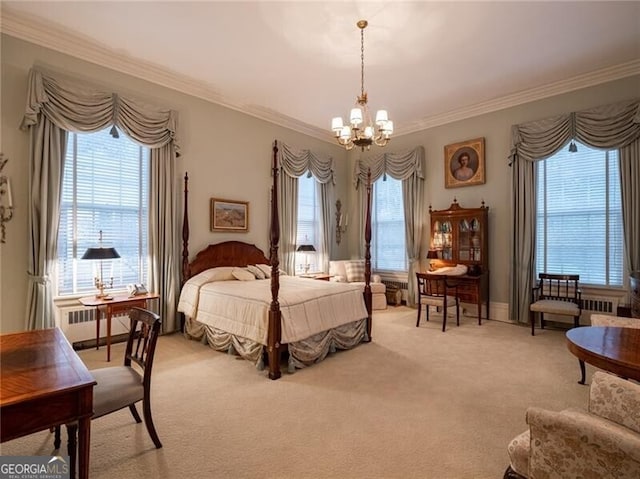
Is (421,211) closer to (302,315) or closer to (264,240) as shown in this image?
(264,240)

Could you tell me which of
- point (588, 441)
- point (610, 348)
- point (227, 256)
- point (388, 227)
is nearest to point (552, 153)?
point (388, 227)

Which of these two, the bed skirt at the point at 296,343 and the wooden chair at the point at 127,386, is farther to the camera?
the bed skirt at the point at 296,343

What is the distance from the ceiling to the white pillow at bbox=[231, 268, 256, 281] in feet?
8.75

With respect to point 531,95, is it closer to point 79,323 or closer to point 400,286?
point 400,286

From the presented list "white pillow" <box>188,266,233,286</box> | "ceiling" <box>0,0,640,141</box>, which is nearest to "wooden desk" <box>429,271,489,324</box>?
"ceiling" <box>0,0,640,141</box>

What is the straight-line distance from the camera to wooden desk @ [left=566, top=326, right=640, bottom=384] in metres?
1.69

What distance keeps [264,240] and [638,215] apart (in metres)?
5.28

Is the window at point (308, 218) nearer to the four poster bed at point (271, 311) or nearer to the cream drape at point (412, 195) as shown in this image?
the cream drape at point (412, 195)

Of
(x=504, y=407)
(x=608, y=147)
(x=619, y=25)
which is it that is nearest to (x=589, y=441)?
(x=504, y=407)

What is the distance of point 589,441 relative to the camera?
1173 millimetres

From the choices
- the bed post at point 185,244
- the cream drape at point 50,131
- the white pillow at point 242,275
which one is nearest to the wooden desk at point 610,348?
the white pillow at point 242,275

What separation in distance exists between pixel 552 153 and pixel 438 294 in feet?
8.69

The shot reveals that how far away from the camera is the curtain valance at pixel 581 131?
14.0 ft

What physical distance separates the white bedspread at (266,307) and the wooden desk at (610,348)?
7.34ft
